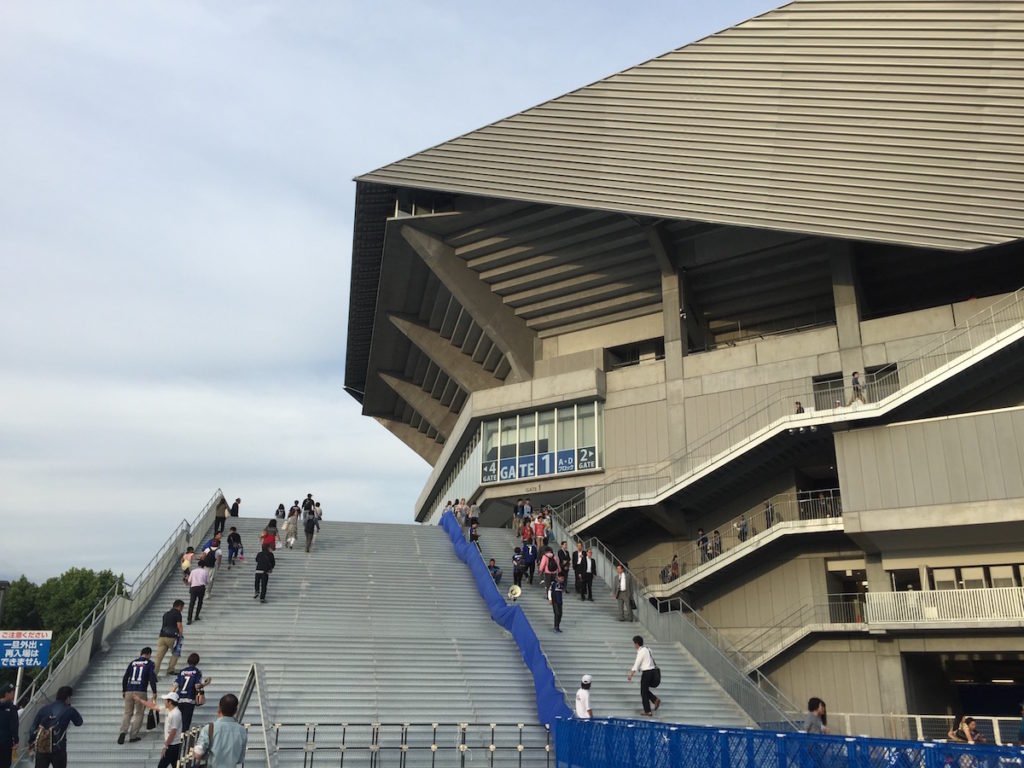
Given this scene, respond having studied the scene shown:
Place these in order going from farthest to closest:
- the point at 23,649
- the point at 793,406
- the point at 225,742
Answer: the point at 793,406
the point at 23,649
the point at 225,742

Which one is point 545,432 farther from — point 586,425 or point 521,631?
point 521,631

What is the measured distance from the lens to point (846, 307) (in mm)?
28781

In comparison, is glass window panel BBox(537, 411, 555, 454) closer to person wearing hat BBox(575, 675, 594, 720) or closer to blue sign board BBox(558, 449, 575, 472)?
blue sign board BBox(558, 449, 575, 472)

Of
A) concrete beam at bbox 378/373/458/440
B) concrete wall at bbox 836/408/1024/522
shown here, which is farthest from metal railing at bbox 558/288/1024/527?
concrete beam at bbox 378/373/458/440

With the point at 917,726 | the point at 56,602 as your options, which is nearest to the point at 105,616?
the point at 917,726

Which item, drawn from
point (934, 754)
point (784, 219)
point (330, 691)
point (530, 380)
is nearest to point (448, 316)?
point (530, 380)

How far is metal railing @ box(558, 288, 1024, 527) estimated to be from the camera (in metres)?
24.7

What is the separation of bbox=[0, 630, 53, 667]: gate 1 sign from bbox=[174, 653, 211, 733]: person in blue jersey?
1216cm

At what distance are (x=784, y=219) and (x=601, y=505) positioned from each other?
12161mm

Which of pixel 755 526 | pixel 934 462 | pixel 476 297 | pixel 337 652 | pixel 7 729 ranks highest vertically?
pixel 476 297

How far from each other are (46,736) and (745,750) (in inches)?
321

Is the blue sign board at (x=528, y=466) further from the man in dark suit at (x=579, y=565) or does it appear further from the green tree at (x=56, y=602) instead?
the green tree at (x=56, y=602)

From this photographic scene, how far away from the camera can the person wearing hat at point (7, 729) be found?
9.99m

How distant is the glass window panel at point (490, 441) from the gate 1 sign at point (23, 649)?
747 inches
